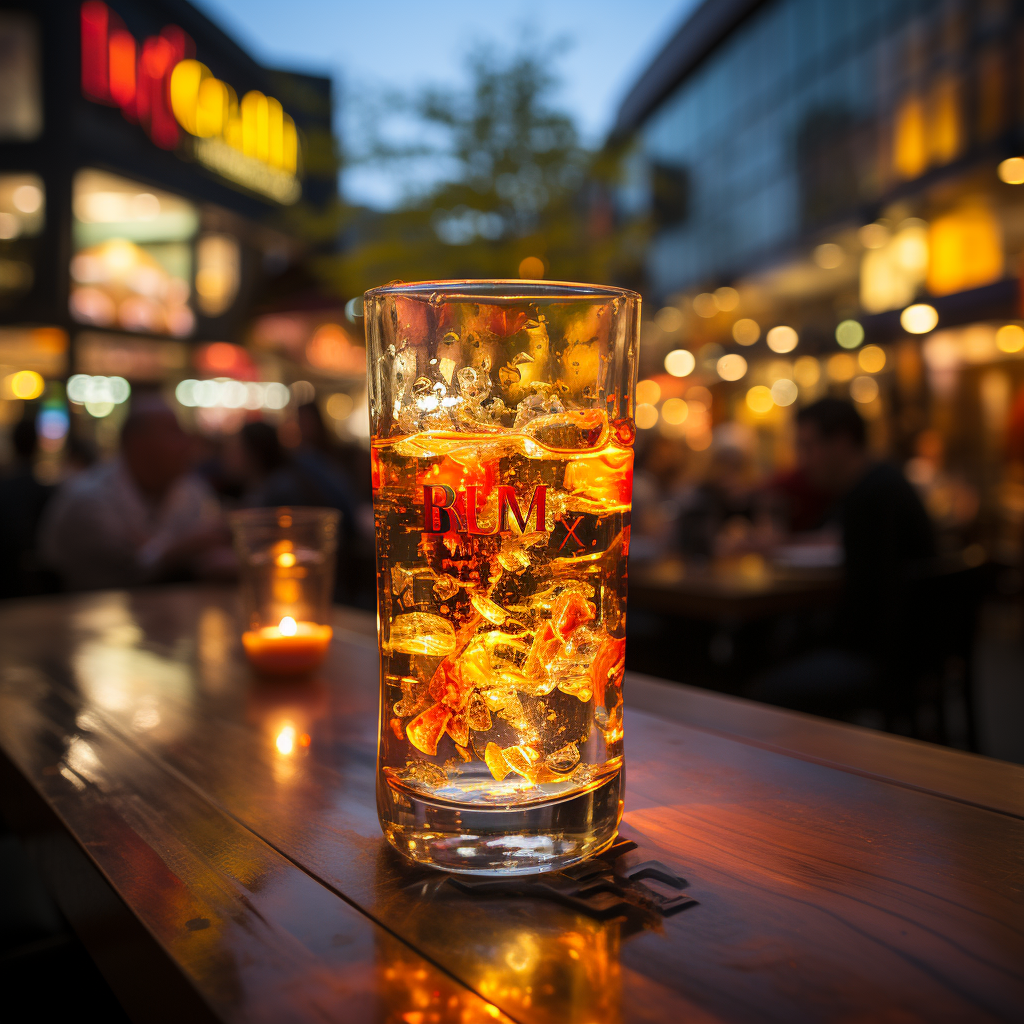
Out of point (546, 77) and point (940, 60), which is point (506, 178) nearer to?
point (546, 77)

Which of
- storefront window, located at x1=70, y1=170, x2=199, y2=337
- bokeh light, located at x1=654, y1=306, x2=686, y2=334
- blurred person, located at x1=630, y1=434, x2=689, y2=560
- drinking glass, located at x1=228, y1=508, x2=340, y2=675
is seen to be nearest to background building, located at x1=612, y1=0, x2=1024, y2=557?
bokeh light, located at x1=654, y1=306, x2=686, y2=334

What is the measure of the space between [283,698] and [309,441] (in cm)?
375

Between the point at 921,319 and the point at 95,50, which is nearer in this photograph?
the point at 921,319

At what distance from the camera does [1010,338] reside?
29.0 feet

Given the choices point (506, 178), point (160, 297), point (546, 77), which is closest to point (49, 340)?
point (160, 297)

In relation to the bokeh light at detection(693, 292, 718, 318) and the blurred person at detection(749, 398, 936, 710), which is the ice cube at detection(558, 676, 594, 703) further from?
the bokeh light at detection(693, 292, 718, 318)

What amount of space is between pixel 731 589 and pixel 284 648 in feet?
6.12

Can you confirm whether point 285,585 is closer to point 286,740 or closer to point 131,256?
point 286,740

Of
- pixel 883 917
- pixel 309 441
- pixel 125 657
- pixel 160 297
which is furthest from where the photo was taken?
pixel 160 297

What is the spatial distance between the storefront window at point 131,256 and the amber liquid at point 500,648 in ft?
34.6

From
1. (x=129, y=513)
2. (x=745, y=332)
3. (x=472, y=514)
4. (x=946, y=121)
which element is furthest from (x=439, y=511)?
(x=745, y=332)

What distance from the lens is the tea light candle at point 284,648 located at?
1.23 m

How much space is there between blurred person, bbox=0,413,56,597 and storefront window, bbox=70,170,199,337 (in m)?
5.25

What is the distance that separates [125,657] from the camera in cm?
139
